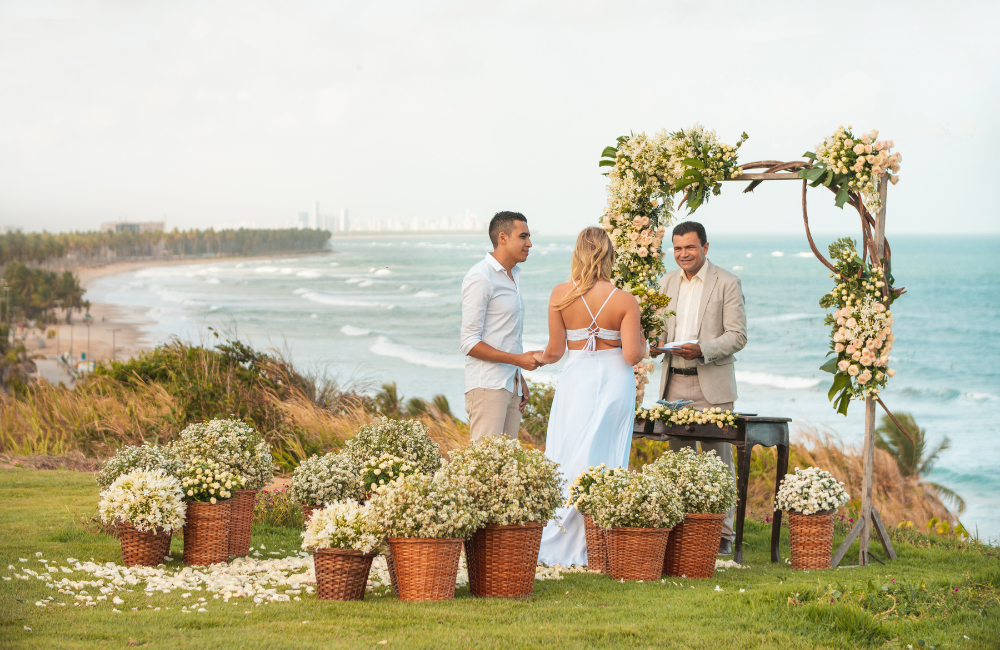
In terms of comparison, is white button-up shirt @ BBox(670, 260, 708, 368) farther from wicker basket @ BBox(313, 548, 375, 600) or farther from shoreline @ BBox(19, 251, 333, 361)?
shoreline @ BBox(19, 251, 333, 361)

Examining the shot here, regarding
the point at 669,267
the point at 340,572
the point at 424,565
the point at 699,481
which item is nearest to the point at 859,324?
the point at 699,481

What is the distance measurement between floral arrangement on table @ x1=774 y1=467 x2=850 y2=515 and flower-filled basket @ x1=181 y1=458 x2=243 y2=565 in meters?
3.63

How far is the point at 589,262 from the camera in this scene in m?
5.38

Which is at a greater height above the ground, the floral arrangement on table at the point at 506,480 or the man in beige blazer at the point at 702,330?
the man in beige blazer at the point at 702,330

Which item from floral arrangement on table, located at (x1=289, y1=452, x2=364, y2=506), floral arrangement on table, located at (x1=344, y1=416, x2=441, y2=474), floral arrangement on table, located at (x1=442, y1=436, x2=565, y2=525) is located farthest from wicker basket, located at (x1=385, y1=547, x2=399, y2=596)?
floral arrangement on table, located at (x1=344, y1=416, x2=441, y2=474)

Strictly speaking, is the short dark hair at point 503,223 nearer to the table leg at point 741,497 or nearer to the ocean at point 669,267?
the table leg at point 741,497

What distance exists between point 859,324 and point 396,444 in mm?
3324

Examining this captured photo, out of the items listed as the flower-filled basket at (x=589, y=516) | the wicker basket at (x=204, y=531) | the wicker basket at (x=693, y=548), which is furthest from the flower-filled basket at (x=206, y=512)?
the wicker basket at (x=693, y=548)

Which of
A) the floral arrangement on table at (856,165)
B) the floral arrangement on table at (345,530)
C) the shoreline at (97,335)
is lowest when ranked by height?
the shoreline at (97,335)

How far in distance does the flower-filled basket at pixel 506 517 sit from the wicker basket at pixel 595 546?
2.11ft

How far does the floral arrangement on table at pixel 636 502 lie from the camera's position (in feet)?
15.5

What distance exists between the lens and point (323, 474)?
17.7ft

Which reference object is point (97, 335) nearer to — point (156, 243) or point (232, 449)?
point (156, 243)

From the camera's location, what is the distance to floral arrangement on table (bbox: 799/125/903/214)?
5.80m
